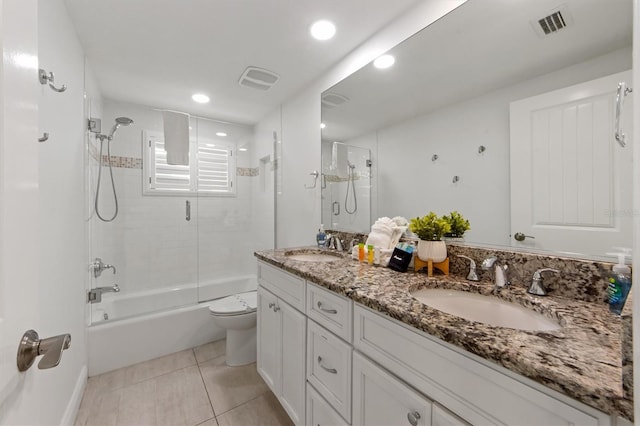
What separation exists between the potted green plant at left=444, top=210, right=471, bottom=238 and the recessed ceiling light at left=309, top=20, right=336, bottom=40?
1.32 metres

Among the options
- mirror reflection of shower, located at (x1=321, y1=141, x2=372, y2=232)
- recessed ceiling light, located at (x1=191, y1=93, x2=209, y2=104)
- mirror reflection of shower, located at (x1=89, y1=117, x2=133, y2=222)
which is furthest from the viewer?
recessed ceiling light, located at (x1=191, y1=93, x2=209, y2=104)

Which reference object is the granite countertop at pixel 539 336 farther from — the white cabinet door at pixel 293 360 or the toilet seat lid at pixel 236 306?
the toilet seat lid at pixel 236 306

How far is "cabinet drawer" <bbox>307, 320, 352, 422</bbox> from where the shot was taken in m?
1.03

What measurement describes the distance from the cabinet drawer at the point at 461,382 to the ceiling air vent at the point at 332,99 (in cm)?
159

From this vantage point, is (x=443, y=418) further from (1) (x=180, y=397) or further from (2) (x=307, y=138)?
(2) (x=307, y=138)

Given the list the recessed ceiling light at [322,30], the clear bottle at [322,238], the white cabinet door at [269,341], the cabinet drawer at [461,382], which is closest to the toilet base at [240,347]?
the white cabinet door at [269,341]

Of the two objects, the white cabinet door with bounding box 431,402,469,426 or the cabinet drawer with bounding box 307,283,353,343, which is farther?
the cabinet drawer with bounding box 307,283,353,343

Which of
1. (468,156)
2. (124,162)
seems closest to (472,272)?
(468,156)

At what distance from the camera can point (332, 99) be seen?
205cm

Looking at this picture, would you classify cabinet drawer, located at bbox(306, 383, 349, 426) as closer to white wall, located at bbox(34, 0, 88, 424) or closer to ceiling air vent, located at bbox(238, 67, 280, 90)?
white wall, located at bbox(34, 0, 88, 424)

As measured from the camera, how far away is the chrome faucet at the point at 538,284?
37.4 inches

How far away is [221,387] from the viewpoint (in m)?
1.84

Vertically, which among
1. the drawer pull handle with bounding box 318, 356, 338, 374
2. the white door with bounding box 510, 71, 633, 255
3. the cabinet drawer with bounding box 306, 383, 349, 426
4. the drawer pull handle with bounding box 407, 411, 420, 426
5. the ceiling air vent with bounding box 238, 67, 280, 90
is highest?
the ceiling air vent with bounding box 238, 67, 280, 90

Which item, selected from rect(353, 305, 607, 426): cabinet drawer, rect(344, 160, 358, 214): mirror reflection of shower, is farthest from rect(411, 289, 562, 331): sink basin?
rect(344, 160, 358, 214): mirror reflection of shower
